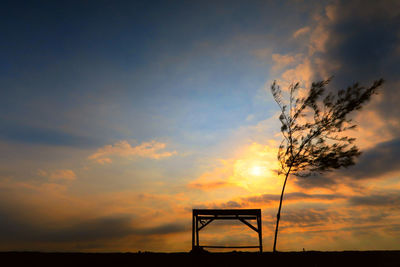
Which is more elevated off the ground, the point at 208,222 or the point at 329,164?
the point at 329,164
